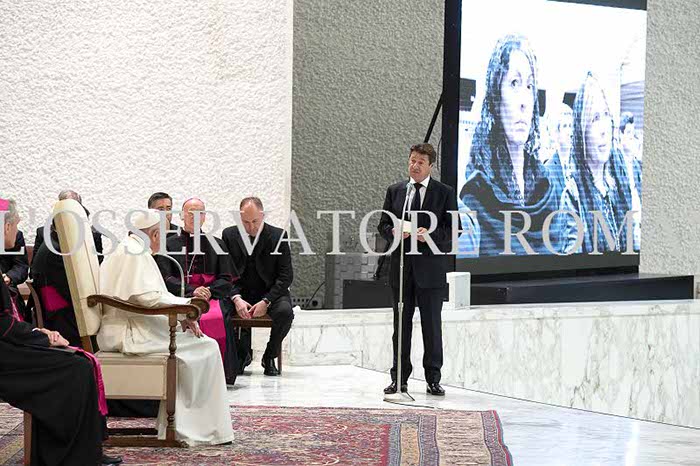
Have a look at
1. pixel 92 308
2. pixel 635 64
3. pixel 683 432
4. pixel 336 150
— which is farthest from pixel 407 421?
pixel 635 64

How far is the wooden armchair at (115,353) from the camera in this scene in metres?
5.44

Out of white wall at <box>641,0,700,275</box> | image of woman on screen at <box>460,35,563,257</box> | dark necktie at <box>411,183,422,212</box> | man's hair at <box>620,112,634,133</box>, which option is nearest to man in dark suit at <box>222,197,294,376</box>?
dark necktie at <box>411,183,422,212</box>

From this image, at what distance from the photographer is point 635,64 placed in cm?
1121

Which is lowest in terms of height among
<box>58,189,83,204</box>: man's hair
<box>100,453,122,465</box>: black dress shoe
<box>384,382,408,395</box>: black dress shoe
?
<box>100,453,122,465</box>: black dress shoe

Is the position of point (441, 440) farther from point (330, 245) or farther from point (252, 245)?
point (330, 245)

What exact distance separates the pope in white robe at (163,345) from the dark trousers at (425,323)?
76.3 inches

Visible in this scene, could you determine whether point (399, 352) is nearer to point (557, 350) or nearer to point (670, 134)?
point (557, 350)

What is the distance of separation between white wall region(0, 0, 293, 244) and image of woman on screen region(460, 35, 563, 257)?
165 cm

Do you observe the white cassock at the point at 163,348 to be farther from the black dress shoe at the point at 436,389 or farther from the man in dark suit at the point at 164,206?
the man in dark suit at the point at 164,206

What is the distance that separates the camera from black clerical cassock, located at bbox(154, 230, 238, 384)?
773cm

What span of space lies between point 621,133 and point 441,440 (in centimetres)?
607

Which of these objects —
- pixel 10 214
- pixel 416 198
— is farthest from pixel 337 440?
pixel 10 214

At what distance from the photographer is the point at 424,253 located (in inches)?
285

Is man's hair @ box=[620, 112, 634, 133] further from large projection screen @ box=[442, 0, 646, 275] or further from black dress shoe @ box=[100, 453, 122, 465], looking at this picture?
black dress shoe @ box=[100, 453, 122, 465]
